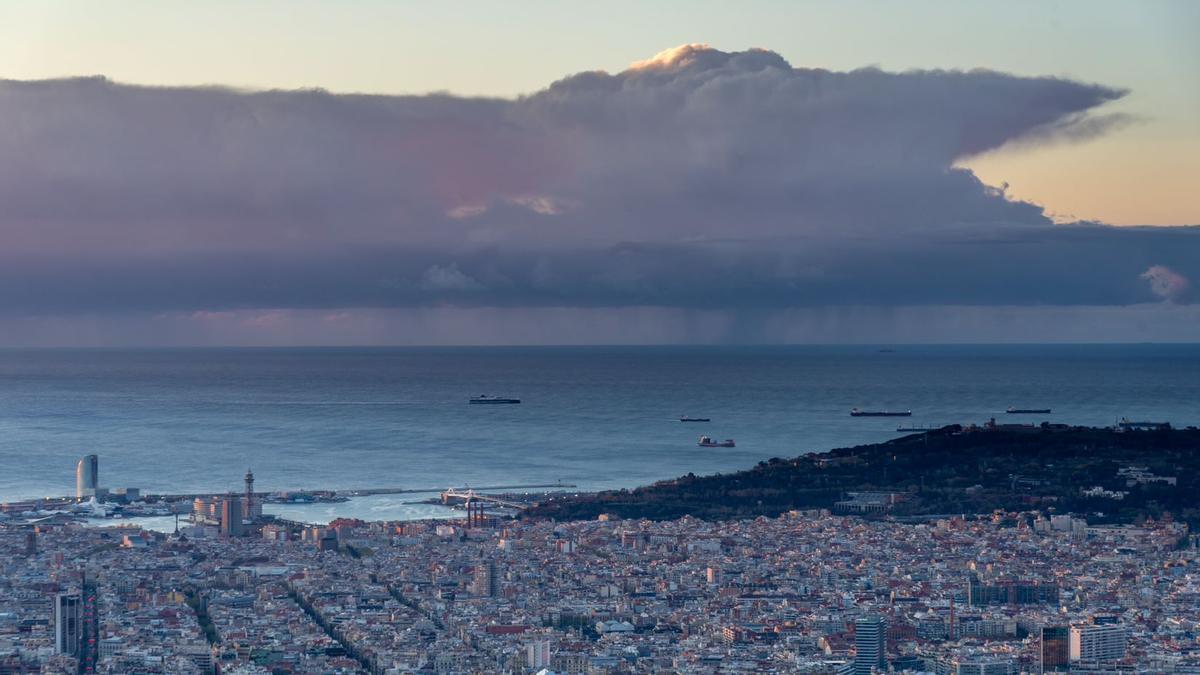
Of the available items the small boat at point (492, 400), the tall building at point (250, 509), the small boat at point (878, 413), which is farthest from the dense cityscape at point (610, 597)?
the small boat at point (492, 400)

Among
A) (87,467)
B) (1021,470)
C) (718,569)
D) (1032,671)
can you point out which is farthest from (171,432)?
(1032,671)

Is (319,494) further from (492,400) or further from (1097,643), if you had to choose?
(492,400)

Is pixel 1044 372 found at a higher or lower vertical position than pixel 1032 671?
higher

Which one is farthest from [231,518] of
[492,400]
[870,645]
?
[492,400]

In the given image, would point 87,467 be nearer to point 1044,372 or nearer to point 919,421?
point 919,421

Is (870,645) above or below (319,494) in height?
below

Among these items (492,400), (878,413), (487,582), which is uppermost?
(492,400)

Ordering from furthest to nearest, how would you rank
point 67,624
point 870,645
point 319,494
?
point 319,494, point 67,624, point 870,645
